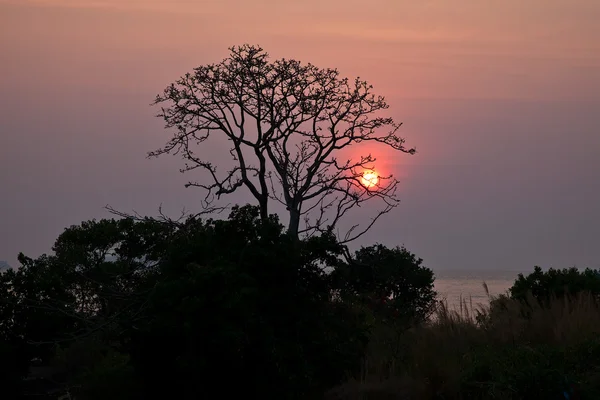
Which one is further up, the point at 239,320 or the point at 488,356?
the point at 239,320

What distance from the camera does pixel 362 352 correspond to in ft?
50.2

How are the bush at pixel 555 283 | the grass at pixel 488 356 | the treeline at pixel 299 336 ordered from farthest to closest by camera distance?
the bush at pixel 555 283
the treeline at pixel 299 336
the grass at pixel 488 356

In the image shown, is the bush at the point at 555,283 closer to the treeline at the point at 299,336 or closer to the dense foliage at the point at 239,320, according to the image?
the treeline at the point at 299,336

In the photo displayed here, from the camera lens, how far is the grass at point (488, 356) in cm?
1227

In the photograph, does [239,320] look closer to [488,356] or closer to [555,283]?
[488,356]

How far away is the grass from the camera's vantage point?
1227 cm

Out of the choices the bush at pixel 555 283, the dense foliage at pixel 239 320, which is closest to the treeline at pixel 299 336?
the dense foliage at pixel 239 320

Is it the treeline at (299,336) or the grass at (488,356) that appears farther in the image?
the treeline at (299,336)

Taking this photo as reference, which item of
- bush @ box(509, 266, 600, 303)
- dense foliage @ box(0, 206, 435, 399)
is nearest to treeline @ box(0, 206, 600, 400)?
dense foliage @ box(0, 206, 435, 399)

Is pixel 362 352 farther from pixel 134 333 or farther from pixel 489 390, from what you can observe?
pixel 134 333

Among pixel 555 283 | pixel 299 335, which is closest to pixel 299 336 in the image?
pixel 299 335

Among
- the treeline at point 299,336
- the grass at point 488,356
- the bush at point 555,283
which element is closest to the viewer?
the grass at point 488,356

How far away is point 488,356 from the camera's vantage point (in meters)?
13.6

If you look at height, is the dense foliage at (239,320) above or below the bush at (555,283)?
below
